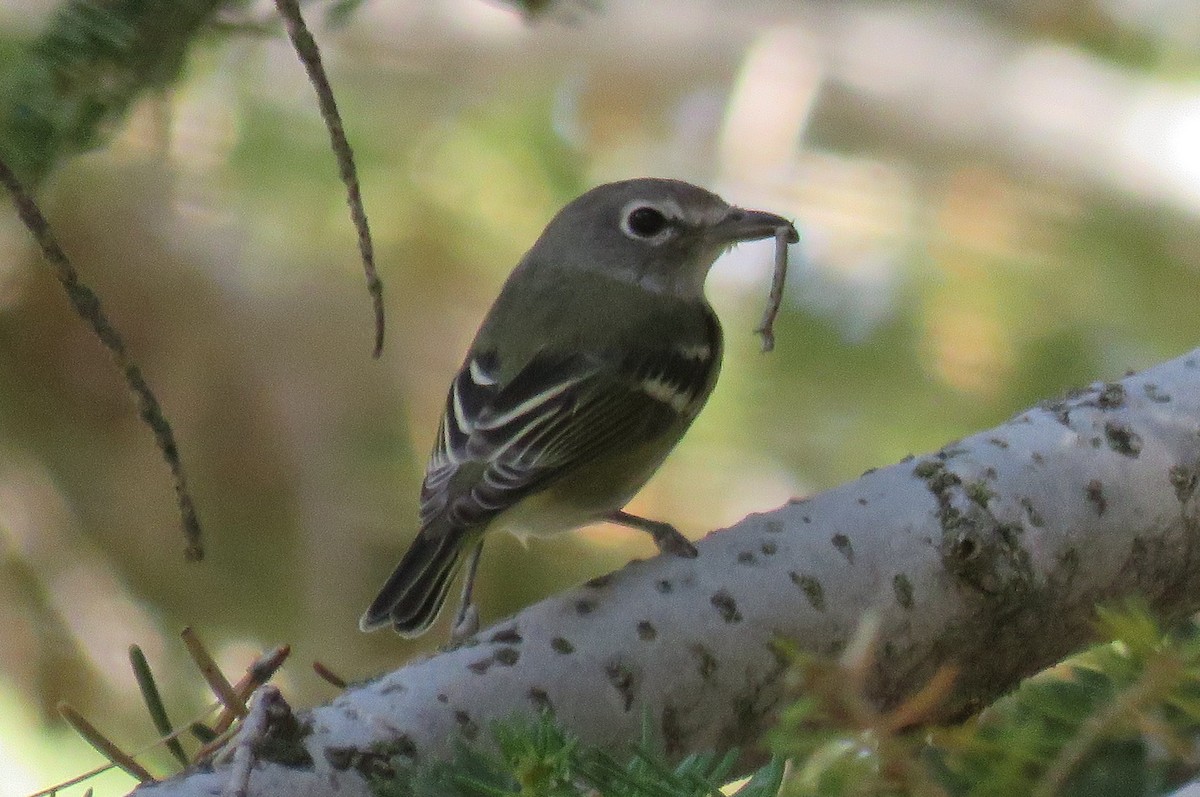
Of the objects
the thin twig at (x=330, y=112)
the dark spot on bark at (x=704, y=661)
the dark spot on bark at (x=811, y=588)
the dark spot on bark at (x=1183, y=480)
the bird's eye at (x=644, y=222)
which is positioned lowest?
the dark spot on bark at (x=1183, y=480)

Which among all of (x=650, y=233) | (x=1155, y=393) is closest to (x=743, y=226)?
(x=650, y=233)

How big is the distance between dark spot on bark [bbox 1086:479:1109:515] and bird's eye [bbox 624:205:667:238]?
1246 millimetres

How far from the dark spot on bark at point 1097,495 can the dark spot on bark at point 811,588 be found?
40cm

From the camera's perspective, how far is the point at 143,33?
1.65m

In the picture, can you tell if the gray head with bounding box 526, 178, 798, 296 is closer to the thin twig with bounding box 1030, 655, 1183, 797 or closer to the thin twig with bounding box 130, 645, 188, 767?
the thin twig with bounding box 130, 645, 188, 767

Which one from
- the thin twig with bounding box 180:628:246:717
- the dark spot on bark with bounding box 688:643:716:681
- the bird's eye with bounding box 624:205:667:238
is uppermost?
the bird's eye with bounding box 624:205:667:238

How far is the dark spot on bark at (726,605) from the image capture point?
152 centimetres

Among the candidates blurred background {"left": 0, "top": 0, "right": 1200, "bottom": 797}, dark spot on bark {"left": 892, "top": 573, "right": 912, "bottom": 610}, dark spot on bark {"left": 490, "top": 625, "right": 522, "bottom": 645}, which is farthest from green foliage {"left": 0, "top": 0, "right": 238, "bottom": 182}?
blurred background {"left": 0, "top": 0, "right": 1200, "bottom": 797}

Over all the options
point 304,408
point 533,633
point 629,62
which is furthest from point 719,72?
point 533,633

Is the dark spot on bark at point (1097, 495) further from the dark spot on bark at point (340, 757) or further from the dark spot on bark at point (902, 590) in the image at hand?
the dark spot on bark at point (340, 757)

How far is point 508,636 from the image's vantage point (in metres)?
1.44

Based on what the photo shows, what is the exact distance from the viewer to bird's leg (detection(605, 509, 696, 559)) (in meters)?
1.62

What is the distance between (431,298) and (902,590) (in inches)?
73.5

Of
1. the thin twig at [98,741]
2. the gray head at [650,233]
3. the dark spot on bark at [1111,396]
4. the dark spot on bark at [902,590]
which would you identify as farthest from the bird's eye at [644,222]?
the thin twig at [98,741]
